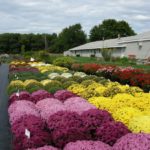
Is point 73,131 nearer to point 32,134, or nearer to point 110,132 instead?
point 110,132

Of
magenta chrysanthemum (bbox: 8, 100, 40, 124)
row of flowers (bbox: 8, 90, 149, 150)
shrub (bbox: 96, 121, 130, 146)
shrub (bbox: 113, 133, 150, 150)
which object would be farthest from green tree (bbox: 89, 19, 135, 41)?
shrub (bbox: 113, 133, 150, 150)

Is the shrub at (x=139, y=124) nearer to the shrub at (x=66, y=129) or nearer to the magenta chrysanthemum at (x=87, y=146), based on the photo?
the shrub at (x=66, y=129)

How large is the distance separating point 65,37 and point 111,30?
43.3 ft

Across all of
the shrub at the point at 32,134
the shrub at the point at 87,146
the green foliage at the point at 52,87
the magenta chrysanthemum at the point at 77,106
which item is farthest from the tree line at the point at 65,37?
the shrub at the point at 87,146

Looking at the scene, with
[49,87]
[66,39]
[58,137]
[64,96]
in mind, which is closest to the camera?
[58,137]

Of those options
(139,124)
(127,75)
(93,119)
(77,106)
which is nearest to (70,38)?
(127,75)

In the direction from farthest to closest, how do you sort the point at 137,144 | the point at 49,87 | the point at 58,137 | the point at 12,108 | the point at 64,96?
the point at 49,87 < the point at 64,96 < the point at 12,108 < the point at 58,137 < the point at 137,144

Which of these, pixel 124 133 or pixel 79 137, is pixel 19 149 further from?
pixel 124 133

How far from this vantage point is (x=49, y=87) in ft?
50.2

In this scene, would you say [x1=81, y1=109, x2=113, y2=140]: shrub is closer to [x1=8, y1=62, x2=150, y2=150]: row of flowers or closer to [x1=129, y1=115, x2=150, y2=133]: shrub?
[x1=8, y1=62, x2=150, y2=150]: row of flowers

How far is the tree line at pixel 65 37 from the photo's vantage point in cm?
11740

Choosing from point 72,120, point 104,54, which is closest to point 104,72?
point 72,120

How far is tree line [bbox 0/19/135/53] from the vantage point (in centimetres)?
11740

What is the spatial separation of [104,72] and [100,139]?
19863 millimetres
